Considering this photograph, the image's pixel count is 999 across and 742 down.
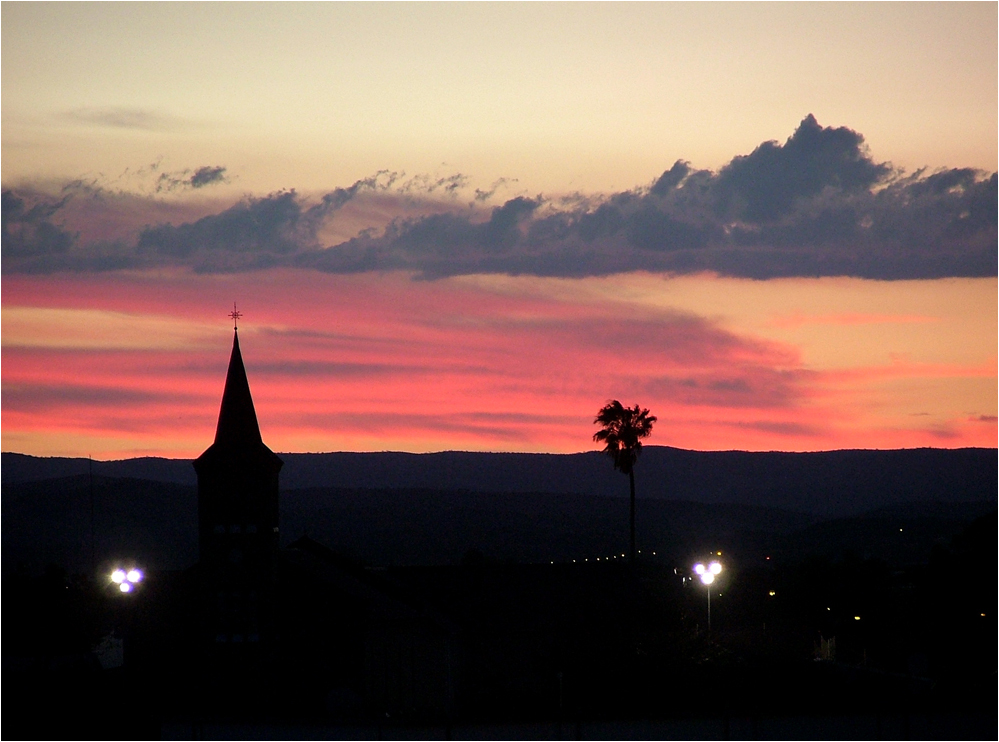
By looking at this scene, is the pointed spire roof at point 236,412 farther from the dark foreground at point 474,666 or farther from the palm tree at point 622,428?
the palm tree at point 622,428

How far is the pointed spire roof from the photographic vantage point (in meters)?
58.4

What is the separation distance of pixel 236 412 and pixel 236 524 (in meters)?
4.79

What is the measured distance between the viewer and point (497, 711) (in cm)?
5625

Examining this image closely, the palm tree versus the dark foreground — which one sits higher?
the palm tree

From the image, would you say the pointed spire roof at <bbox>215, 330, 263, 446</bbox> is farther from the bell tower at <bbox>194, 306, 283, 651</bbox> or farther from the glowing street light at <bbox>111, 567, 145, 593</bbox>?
the glowing street light at <bbox>111, 567, 145, 593</bbox>

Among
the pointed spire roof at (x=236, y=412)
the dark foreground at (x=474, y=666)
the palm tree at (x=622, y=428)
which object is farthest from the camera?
the palm tree at (x=622, y=428)

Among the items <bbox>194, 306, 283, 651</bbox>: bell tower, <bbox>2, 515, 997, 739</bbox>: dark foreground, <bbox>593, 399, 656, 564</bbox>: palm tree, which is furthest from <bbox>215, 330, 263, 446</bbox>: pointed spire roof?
<bbox>593, 399, 656, 564</bbox>: palm tree

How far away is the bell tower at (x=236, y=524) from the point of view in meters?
58.5

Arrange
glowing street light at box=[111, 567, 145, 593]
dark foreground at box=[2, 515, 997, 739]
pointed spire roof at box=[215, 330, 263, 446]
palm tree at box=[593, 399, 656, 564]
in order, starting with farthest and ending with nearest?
palm tree at box=[593, 399, 656, 564], pointed spire roof at box=[215, 330, 263, 446], glowing street light at box=[111, 567, 145, 593], dark foreground at box=[2, 515, 997, 739]

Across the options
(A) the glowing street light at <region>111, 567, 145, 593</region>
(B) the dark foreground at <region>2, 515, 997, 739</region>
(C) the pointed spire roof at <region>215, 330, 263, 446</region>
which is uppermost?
(C) the pointed spire roof at <region>215, 330, 263, 446</region>

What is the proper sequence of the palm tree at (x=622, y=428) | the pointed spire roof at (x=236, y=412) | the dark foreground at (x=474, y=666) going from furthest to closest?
the palm tree at (x=622, y=428) < the pointed spire roof at (x=236, y=412) < the dark foreground at (x=474, y=666)

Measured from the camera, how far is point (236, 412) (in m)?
58.7

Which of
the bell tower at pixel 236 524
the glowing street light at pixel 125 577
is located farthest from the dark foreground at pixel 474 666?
the glowing street light at pixel 125 577

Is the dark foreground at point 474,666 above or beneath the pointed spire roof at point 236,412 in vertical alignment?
beneath
